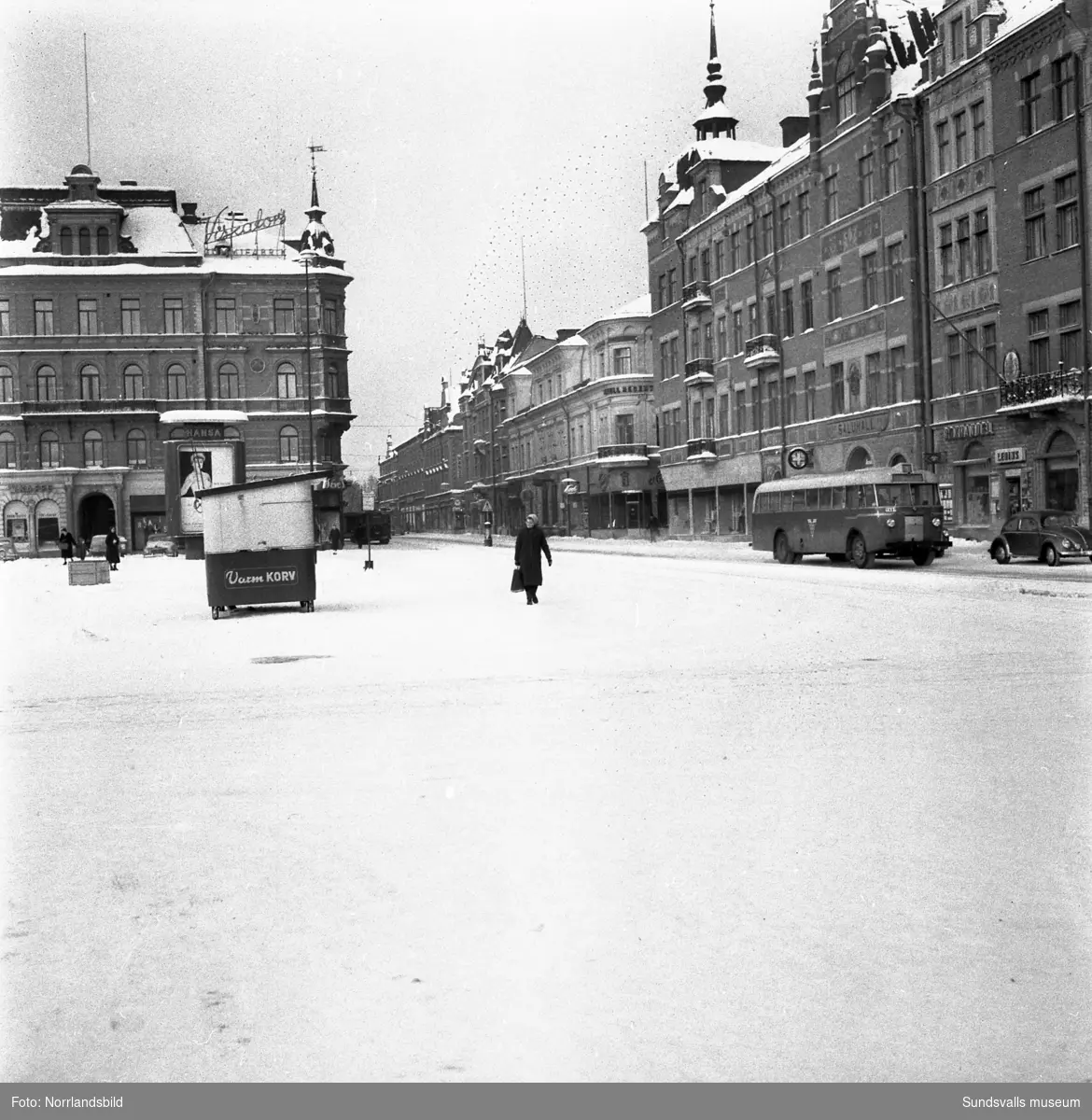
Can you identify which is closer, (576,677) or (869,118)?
(576,677)

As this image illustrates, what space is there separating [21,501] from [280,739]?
7102cm

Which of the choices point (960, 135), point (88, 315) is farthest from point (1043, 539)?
point (88, 315)

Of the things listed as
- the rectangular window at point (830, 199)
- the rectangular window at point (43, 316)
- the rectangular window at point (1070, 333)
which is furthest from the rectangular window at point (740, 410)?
the rectangular window at point (43, 316)

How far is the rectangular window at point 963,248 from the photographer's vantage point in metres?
41.4

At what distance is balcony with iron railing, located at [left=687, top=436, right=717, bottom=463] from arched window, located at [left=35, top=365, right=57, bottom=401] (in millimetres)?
36997

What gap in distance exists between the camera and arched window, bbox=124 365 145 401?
78.6 m

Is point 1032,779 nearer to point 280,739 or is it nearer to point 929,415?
point 280,739

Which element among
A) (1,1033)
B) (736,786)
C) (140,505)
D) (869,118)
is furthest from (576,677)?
(140,505)

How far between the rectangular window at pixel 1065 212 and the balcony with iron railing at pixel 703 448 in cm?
2718

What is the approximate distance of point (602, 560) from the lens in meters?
42.9

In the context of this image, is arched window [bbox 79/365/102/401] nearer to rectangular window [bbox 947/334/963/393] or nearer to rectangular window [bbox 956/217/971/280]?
rectangular window [bbox 947/334/963/393]

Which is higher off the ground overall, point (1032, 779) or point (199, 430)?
point (199, 430)

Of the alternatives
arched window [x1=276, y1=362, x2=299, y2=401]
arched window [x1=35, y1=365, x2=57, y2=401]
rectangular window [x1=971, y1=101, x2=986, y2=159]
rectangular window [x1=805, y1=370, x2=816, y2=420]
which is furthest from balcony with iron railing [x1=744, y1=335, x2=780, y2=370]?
arched window [x1=35, y1=365, x2=57, y2=401]
